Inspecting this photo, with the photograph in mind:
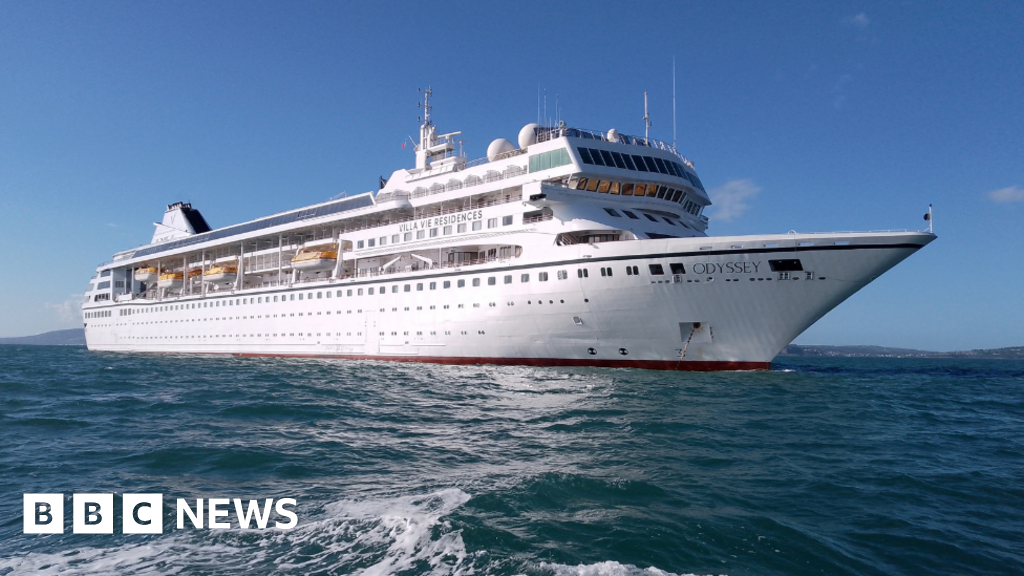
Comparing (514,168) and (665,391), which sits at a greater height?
(514,168)

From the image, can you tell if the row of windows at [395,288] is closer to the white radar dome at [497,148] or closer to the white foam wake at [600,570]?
the white radar dome at [497,148]

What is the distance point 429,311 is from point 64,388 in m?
13.5

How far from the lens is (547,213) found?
24172 mm

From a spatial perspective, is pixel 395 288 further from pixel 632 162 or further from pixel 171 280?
pixel 171 280

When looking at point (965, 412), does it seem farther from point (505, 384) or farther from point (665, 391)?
point (505, 384)

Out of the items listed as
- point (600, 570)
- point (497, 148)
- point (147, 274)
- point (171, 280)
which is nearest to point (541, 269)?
point (497, 148)

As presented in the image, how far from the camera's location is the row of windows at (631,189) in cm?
2422

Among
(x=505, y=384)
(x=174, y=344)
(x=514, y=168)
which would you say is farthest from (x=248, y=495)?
(x=174, y=344)

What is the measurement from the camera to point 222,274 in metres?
40.5

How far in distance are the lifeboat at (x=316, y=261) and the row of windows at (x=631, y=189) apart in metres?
16.5

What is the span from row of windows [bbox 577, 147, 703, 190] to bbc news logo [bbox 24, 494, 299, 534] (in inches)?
795

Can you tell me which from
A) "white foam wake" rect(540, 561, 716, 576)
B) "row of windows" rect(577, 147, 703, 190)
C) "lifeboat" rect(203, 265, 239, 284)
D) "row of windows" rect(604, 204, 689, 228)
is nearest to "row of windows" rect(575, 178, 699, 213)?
"row of windows" rect(577, 147, 703, 190)

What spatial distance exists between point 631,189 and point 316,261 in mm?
18803

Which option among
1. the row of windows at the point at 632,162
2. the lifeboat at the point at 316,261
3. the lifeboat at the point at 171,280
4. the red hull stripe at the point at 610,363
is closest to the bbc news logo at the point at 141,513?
the red hull stripe at the point at 610,363
